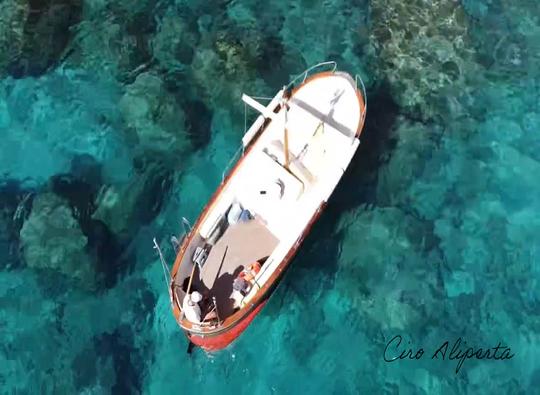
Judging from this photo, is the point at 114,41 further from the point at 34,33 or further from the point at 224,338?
the point at 224,338

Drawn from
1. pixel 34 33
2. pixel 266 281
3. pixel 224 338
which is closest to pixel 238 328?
pixel 224 338

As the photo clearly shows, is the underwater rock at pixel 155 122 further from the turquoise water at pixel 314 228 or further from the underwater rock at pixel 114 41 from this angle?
the underwater rock at pixel 114 41

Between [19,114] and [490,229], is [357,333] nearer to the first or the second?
[490,229]

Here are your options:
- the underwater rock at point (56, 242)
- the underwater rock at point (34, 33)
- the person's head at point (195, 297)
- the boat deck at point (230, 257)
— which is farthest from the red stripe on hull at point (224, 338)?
the underwater rock at point (34, 33)

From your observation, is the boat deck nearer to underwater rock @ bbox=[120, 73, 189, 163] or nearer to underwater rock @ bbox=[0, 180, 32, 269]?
underwater rock @ bbox=[120, 73, 189, 163]

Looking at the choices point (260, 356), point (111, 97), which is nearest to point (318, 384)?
point (260, 356)

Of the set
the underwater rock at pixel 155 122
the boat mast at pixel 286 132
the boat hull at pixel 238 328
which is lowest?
the boat hull at pixel 238 328
